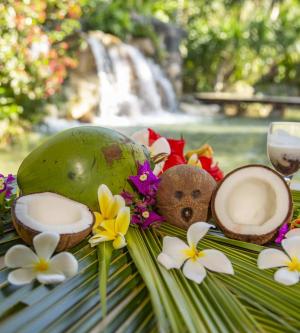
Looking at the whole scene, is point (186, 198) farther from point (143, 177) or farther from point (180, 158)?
point (180, 158)

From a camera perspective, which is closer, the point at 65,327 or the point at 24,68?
the point at 65,327

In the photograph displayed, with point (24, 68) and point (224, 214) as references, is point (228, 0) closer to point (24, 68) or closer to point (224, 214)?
point (24, 68)

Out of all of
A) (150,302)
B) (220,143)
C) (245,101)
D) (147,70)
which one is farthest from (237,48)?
(150,302)

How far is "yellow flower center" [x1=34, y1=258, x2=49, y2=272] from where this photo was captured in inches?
26.2

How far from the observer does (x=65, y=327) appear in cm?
53

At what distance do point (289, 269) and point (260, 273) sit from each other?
0.06 m

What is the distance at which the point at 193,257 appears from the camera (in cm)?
75

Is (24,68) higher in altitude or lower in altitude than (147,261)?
lower

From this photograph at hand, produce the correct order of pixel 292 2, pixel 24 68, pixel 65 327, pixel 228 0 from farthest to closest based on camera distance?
1. pixel 292 2
2. pixel 228 0
3. pixel 24 68
4. pixel 65 327

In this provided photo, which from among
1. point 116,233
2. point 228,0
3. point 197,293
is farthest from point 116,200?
point 228,0

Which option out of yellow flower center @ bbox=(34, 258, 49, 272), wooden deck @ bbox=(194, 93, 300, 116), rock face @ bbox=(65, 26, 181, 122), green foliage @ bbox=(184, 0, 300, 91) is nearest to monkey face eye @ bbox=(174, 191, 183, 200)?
yellow flower center @ bbox=(34, 258, 49, 272)

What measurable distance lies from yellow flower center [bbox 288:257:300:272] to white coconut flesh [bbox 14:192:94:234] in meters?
0.35

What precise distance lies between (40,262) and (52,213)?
5.9 inches

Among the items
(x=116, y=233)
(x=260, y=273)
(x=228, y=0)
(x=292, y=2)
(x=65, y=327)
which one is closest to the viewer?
(x=65, y=327)
